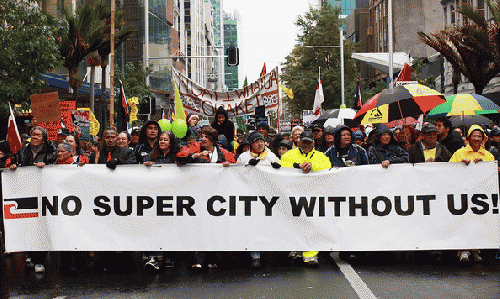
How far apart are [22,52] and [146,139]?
26.5ft

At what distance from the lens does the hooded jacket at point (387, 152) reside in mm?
8727

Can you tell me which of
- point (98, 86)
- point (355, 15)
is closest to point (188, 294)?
point (98, 86)

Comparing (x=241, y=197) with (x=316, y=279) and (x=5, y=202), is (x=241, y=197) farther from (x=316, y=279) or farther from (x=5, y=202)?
(x=5, y=202)

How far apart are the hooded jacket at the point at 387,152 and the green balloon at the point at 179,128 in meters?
3.48

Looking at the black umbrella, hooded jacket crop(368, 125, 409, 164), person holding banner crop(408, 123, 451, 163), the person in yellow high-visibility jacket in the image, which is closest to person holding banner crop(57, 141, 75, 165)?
the person in yellow high-visibility jacket

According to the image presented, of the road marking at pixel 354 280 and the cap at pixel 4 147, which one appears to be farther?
the cap at pixel 4 147

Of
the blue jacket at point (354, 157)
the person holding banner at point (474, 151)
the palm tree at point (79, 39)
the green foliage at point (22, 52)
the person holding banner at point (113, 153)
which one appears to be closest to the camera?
the person holding banner at point (474, 151)

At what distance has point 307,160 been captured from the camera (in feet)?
26.7

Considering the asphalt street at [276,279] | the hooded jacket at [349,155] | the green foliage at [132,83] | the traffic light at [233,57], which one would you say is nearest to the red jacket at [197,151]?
the asphalt street at [276,279]

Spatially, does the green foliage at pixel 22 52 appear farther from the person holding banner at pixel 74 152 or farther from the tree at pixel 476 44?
the tree at pixel 476 44

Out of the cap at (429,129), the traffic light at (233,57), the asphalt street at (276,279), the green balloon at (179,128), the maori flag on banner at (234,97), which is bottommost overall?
the asphalt street at (276,279)

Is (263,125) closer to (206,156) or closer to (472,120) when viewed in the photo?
(472,120)

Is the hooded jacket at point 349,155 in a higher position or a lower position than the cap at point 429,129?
lower

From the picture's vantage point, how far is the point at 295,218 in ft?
25.8
